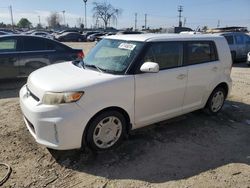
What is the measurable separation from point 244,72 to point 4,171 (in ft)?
34.0

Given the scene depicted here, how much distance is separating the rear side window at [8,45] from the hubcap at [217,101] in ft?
18.1

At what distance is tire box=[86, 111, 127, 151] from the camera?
3867 millimetres

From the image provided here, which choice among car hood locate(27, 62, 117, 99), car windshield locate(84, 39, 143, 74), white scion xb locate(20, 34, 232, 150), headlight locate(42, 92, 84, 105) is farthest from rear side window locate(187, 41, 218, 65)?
headlight locate(42, 92, 84, 105)

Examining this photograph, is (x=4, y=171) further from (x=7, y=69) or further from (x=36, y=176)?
(x=7, y=69)

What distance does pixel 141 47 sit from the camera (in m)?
4.34

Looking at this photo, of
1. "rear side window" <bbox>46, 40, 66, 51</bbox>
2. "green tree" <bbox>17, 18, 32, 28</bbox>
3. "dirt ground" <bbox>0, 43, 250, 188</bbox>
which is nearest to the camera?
"dirt ground" <bbox>0, 43, 250, 188</bbox>

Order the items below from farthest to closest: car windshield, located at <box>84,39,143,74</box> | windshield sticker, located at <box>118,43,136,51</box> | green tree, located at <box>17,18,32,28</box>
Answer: green tree, located at <box>17,18,32,28</box>, windshield sticker, located at <box>118,43,136,51</box>, car windshield, located at <box>84,39,143,74</box>

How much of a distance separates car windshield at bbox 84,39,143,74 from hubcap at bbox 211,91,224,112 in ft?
7.44

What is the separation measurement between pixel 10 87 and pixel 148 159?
542 cm

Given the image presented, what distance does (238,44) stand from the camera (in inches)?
569

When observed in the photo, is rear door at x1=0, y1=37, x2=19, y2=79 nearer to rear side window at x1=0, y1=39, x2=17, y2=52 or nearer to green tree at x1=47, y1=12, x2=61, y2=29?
rear side window at x1=0, y1=39, x2=17, y2=52

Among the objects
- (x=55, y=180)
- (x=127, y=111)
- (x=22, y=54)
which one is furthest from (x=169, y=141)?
(x=22, y=54)

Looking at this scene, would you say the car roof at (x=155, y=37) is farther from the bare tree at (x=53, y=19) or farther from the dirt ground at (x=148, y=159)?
the bare tree at (x=53, y=19)

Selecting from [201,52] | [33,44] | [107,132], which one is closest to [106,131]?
[107,132]
